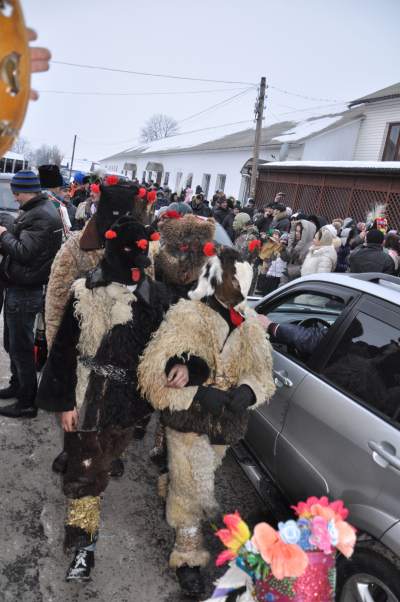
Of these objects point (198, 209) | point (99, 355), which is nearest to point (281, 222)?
point (198, 209)

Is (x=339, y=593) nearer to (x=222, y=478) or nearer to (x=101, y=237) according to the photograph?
(x=222, y=478)

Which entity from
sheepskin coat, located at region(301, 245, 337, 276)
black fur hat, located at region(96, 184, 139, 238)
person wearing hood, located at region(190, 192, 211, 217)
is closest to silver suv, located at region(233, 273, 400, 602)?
black fur hat, located at region(96, 184, 139, 238)

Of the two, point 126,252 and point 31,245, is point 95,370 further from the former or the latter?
point 31,245

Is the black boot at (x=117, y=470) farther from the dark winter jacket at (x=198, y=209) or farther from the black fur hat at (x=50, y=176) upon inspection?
the dark winter jacket at (x=198, y=209)

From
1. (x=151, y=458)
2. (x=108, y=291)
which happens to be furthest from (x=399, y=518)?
(x=151, y=458)

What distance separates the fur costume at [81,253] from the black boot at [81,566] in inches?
49.7

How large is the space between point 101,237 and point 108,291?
65 centimetres

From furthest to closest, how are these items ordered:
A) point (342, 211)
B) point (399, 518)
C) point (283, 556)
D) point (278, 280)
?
point (342, 211), point (278, 280), point (399, 518), point (283, 556)

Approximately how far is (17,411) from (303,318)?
2.63 m

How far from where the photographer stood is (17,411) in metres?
4.02

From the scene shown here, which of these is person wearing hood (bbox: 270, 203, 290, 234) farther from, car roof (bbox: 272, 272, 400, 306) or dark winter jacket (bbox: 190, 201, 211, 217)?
car roof (bbox: 272, 272, 400, 306)

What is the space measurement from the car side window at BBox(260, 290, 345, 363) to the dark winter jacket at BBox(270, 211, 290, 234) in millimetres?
6699

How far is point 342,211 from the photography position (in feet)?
53.5

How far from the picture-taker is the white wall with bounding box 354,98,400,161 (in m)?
19.3
